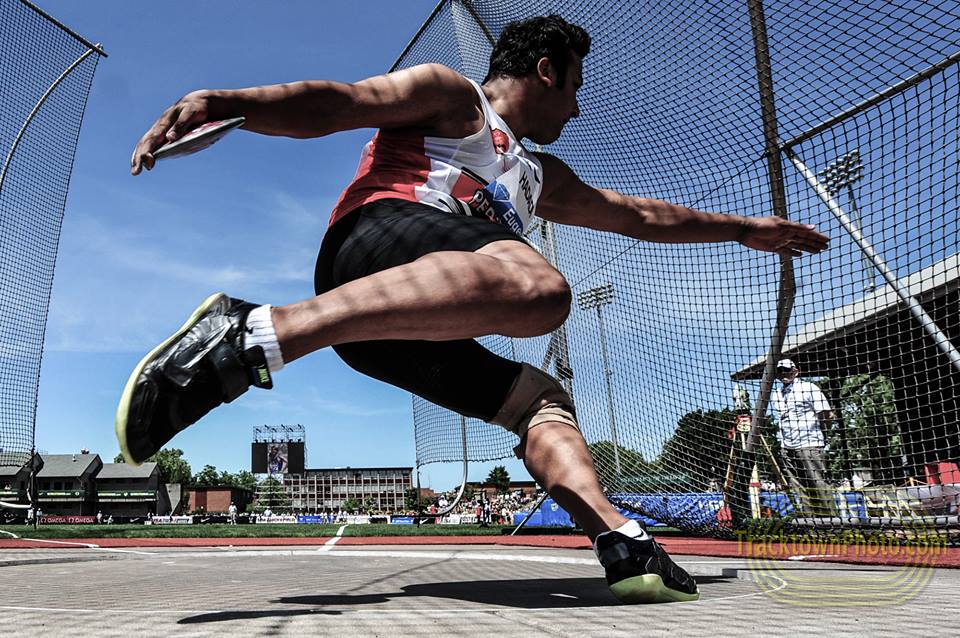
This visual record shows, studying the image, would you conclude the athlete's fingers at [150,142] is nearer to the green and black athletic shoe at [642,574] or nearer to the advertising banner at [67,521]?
the green and black athletic shoe at [642,574]

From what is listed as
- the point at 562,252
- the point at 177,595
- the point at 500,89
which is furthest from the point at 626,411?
the point at 177,595

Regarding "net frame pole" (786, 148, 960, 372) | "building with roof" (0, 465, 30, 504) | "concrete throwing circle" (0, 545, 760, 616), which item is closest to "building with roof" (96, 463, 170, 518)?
"building with roof" (0, 465, 30, 504)

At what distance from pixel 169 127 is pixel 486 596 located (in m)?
1.14

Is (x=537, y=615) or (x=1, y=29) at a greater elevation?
(x=1, y=29)

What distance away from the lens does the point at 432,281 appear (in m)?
1.22

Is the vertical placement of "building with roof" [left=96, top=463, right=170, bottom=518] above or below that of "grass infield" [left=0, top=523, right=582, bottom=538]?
below

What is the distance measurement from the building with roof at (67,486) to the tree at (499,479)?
2267 inches

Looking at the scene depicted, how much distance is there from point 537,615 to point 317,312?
24.6 inches

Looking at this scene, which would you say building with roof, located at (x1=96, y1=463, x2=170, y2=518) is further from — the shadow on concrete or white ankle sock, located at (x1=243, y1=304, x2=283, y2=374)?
white ankle sock, located at (x1=243, y1=304, x2=283, y2=374)

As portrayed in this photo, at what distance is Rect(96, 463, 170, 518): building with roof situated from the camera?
65562mm

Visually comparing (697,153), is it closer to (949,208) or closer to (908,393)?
(949,208)

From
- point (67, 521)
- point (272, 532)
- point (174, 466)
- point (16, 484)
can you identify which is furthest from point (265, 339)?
point (174, 466)

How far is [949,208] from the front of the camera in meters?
2.54

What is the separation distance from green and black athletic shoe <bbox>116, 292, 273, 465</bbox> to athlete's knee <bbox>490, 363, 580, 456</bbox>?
0.66 meters
